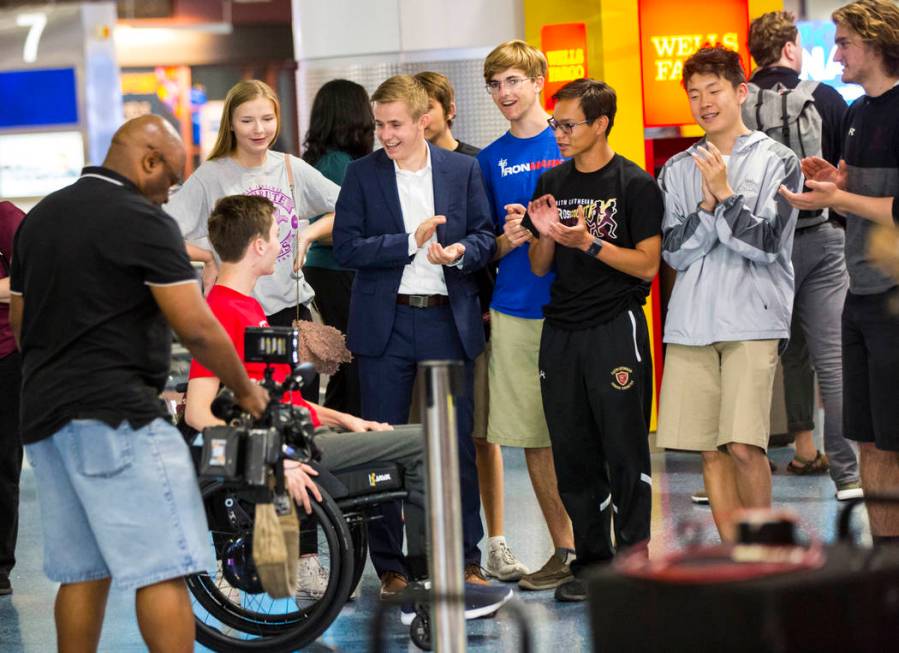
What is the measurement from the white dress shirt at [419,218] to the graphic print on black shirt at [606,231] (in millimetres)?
457

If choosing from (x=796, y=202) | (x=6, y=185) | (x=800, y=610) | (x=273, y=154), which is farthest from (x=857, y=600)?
(x=6, y=185)

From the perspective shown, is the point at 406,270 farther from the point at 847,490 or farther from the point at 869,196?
the point at 847,490

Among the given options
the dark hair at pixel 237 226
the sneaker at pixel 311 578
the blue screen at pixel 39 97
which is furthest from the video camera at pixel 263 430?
the blue screen at pixel 39 97

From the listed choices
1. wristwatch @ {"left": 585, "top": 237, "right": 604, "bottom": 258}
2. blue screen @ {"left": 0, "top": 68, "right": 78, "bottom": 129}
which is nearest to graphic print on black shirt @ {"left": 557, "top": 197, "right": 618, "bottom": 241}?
wristwatch @ {"left": 585, "top": 237, "right": 604, "bottom": 258}

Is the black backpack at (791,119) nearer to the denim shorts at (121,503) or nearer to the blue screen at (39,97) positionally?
the denim shorts at (121,503)

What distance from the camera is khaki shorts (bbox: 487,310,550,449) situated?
16.6 feet

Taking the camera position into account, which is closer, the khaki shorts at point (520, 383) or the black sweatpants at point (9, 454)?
the khaki shorts at point (520, 383)

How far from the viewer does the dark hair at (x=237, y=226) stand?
14.1 ft

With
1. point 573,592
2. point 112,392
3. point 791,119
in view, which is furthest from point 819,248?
point 112,392

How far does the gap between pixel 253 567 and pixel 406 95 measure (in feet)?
5.56

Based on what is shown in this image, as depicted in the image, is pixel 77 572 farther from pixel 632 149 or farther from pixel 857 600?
pixel 632 149

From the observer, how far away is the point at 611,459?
184 inches

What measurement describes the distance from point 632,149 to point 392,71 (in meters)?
1.37

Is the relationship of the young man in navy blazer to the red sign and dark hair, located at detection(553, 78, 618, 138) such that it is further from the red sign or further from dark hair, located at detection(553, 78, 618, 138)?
the red sign
